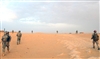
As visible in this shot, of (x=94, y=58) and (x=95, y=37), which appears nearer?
(x=94, y=58)

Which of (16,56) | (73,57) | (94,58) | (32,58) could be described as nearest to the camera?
(94,58)

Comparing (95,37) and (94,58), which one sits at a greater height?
(95,37)

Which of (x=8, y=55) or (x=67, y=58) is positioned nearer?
(x=67, y=58)

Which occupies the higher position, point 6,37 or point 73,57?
point 6,37

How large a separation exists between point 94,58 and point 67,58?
2.38m

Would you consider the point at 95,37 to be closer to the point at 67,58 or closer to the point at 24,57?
the point at 67,58

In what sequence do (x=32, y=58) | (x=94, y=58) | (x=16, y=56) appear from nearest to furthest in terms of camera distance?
(x=94, y=58) → (x=32, y=58) → (x=16, y=56)

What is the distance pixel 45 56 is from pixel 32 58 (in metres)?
1.25

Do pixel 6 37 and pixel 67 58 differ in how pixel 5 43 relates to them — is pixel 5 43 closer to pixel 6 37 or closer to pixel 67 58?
pixel 6 37

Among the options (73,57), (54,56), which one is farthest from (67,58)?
(54,56)

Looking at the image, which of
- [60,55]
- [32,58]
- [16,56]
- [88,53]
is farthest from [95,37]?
[16,56]

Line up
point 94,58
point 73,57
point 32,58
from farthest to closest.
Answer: point 32,58, point 73,57, point 94,58

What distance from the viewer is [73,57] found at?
14.5 metres

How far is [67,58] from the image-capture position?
14.8m
